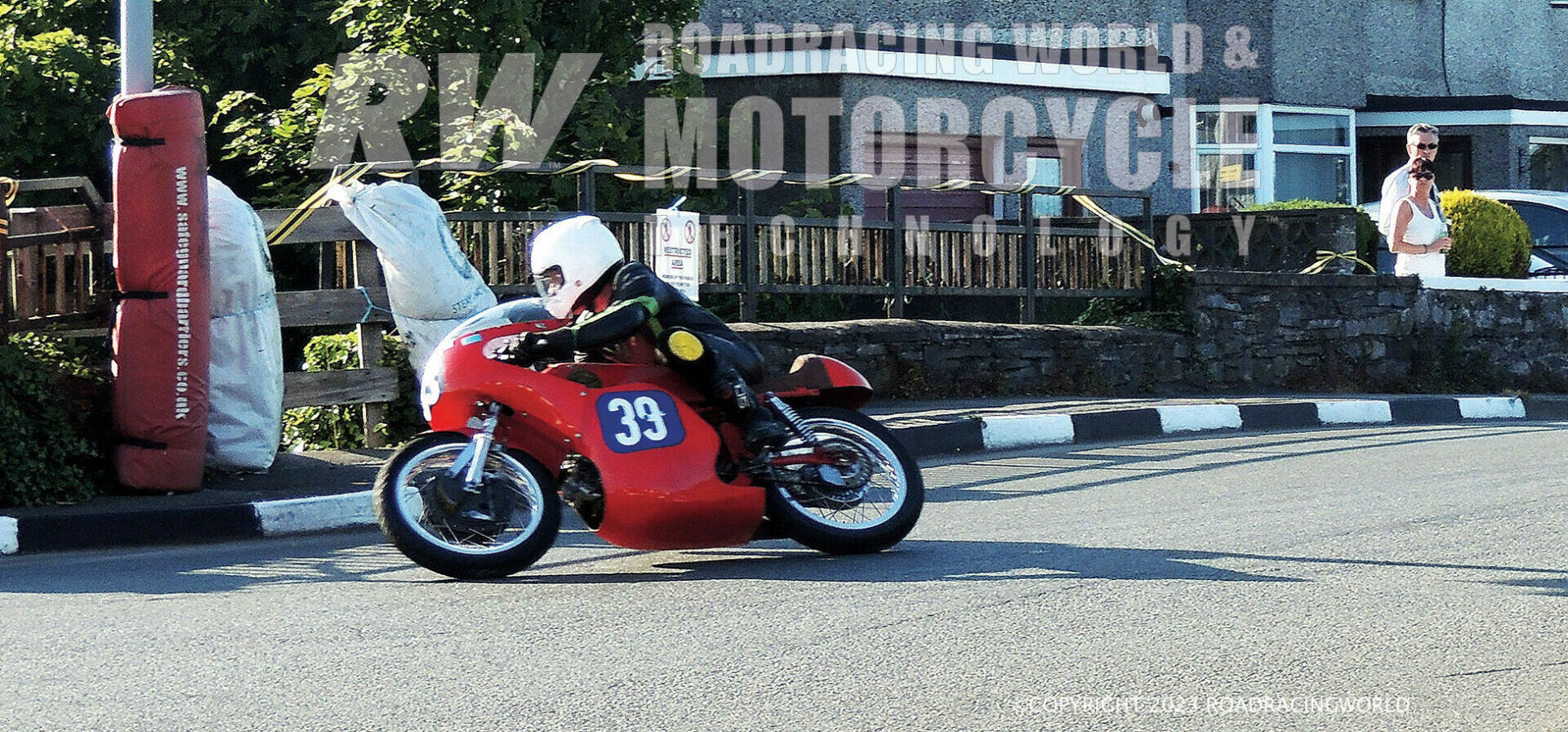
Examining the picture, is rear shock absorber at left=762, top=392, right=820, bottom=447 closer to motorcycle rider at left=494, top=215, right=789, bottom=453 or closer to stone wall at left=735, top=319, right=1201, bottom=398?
motorcycle rider at left=494, top=215, right=789, bottom=453

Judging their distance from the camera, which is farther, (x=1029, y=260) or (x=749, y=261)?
(x=1029, y=260)

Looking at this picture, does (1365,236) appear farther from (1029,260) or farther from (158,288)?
(158,288)

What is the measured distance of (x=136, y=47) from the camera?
32.1 ft

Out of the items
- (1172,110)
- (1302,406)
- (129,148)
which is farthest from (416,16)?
(1172,110)

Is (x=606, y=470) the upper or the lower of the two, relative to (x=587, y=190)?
lower

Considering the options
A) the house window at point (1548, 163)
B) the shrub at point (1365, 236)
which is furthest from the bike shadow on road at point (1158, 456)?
the house window at point (1548, 163)

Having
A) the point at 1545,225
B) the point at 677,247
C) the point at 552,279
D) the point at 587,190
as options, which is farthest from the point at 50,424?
the point at 1545,225

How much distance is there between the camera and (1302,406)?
14.5 meters

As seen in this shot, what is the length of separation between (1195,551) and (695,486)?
188cm

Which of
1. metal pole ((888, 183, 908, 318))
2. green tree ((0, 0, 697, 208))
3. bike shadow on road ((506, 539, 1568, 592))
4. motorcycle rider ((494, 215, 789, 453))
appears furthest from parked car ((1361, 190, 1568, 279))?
motorcycle rider ((494, 215, 789, 453))

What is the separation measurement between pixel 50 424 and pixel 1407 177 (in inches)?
460

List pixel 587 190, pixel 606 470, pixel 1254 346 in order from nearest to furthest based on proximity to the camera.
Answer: pixel 606 470 < pixel 587 190 < pixel 1254 346

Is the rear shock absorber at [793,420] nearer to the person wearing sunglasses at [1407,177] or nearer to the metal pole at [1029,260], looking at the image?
the metal pole at [1029,260]

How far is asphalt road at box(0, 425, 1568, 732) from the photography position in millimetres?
4766
